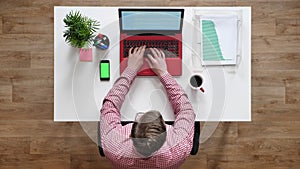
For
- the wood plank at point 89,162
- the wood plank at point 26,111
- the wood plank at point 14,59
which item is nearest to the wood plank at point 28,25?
the wood plank at point 14,59

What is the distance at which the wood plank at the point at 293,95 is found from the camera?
248 centimetres

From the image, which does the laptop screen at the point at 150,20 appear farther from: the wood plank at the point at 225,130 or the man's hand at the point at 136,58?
the wood plank at the point at 225,130

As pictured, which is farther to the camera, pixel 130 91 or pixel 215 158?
pixel 215 158

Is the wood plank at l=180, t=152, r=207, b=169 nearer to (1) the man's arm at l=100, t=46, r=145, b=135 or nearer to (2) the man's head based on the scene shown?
(1) the man's arm at l=100, t=46, r=145, b=135

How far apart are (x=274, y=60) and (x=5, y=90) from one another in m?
1.53

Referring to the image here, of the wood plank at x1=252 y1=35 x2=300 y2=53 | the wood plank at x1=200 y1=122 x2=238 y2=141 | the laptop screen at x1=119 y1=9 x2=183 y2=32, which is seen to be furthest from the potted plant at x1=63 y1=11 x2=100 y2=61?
the wood plank at x1=252 y1=35 x2=300 y2=53

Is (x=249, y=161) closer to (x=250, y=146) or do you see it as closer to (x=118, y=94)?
(x=250, y=146)

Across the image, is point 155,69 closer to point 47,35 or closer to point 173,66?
point 173,66

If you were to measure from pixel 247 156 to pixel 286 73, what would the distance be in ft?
1.72

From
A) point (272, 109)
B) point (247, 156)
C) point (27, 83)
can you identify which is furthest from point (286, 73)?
point (27, 83)

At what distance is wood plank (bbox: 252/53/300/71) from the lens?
2461 millimetres

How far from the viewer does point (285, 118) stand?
247 centimetres

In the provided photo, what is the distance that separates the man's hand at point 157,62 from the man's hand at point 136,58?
3 cm

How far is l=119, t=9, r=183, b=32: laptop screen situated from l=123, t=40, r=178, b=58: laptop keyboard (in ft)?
0.17
